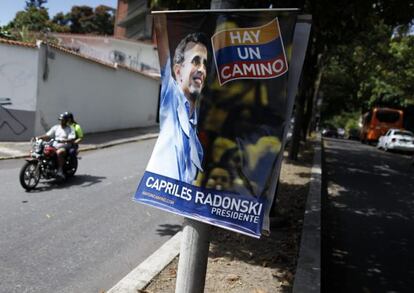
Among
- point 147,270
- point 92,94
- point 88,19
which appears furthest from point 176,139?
point 88,19

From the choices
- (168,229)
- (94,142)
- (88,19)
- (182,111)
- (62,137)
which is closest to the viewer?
(182,111)

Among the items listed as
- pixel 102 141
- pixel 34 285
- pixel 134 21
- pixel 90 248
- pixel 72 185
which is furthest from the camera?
pixel 134 21

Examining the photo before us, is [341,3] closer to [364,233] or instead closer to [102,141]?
[364,233]

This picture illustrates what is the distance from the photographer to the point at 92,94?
18.6 metres

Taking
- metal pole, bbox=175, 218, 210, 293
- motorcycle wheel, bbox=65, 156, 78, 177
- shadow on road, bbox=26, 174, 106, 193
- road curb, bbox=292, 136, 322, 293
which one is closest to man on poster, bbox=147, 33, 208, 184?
metal pole, bbox=175, 218, 210, 293

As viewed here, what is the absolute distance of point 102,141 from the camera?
16.8 meters

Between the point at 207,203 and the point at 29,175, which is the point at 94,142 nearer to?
the point at 29,175

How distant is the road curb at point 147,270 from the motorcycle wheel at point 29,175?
12.8ft

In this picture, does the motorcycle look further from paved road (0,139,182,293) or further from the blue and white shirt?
the blue and white shirt

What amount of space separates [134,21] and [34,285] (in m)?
39.4

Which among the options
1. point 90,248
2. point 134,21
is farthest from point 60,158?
point 134,21

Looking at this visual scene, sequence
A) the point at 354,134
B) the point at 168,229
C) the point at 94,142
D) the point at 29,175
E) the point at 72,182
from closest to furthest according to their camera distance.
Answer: the point at 168,229 < the point at 29,175 < the point at 72,182 < the point at 94,142 < the point at 354,134

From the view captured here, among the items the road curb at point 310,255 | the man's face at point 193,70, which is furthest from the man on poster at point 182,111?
the road curb at point 310,255

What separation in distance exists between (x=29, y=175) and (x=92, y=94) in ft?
34.3
